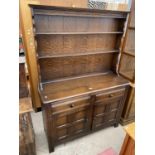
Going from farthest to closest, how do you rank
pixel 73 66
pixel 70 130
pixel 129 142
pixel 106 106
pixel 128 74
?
1. pixel 128 74
2. pixel 73 66
3. pixel 106 106
4. pixel 70 130
5. pixel 129 142

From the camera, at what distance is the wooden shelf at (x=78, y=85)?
150cm

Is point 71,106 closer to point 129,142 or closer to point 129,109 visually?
point 129,142

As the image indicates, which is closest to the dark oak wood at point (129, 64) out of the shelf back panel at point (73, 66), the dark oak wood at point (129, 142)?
the shelf back panel at point (73, 66)

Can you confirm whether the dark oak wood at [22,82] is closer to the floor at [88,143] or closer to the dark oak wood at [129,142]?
the floor at [88,143]

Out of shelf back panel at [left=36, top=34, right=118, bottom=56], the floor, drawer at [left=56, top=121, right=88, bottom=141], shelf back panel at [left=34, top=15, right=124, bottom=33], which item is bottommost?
the floor

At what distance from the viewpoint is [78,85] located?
175cm

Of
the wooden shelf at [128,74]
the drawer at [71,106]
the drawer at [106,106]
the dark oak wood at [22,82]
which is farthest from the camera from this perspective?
the wooden shelf at [128,74]

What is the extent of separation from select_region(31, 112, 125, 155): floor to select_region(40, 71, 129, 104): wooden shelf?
2.61 ft

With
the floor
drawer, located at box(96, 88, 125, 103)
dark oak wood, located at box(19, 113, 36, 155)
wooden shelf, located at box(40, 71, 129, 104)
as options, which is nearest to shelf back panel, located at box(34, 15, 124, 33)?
wooden shelf, located at box(40, 71, 129, 104)

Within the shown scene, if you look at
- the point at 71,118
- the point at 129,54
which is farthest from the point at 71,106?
the point at 129,54

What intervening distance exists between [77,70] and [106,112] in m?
0.73

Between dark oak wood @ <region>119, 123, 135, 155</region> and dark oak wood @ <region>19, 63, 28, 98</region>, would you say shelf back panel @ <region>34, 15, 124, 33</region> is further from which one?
dark oak wood @ <region>119, 123, 135, 155</region>

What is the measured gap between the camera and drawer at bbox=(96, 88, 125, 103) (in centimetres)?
168
